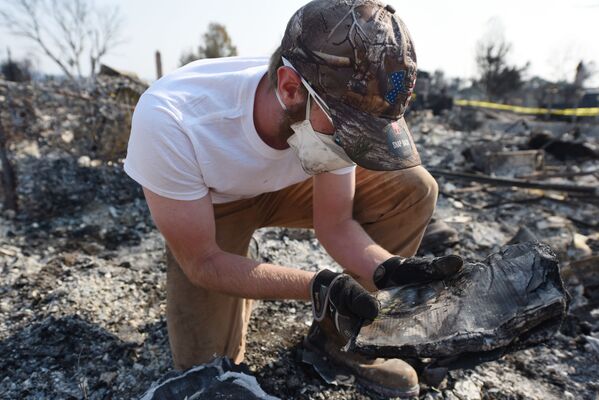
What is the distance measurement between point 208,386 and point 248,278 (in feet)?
1.34

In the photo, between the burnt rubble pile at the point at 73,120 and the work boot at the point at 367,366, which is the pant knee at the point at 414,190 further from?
the burnt rubble pile at the point at 73,120

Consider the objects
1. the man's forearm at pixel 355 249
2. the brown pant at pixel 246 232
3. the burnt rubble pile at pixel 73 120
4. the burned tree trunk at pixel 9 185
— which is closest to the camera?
the man's forearm at pixel 355 249

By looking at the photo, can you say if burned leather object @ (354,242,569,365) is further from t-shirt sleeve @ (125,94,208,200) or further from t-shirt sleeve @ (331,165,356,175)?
t-shirt sleeve @ (125,94,208,200)

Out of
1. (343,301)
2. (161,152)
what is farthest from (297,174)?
(343,301)

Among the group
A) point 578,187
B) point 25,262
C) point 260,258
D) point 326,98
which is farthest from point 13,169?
point 578,187

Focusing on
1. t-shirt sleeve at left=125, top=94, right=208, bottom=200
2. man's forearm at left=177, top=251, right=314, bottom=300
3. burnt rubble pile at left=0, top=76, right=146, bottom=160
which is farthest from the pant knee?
burnt rubble pile at left=0, top=76, right=146, bottom=160

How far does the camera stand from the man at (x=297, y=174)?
1.33m

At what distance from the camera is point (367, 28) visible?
4.24 ft

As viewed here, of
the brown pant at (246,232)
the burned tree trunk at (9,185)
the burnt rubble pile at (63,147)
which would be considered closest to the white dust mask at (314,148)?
the brown pant at (246,232)

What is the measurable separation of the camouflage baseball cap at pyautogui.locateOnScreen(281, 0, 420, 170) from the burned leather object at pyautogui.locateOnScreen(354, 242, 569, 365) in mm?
479

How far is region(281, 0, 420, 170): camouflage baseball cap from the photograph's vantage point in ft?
4.25

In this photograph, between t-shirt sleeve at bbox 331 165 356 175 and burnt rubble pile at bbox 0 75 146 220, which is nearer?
t-shirt sleeve at bbox 331 165 356 175

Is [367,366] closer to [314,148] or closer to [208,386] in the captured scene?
[208,386]

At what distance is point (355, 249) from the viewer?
70.3 inches
